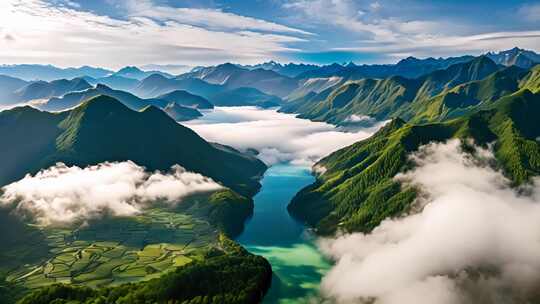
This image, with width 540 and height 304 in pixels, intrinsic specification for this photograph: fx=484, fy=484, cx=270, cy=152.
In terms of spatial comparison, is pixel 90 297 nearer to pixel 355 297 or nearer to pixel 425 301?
pixel 355 297

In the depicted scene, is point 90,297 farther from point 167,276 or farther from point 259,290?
point 259,290

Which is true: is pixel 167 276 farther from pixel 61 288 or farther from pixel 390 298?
pixel 390 298

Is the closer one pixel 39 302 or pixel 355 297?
pixel 39 302

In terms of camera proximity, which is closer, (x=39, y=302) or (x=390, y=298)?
(x=39, y=302)

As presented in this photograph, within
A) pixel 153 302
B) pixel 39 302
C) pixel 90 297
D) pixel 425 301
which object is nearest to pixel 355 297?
pixel 425 301

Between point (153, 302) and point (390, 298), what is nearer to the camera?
point (153, 302)

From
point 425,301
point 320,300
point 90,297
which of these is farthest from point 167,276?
point 425,301

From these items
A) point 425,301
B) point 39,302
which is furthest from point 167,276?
point 425,301
